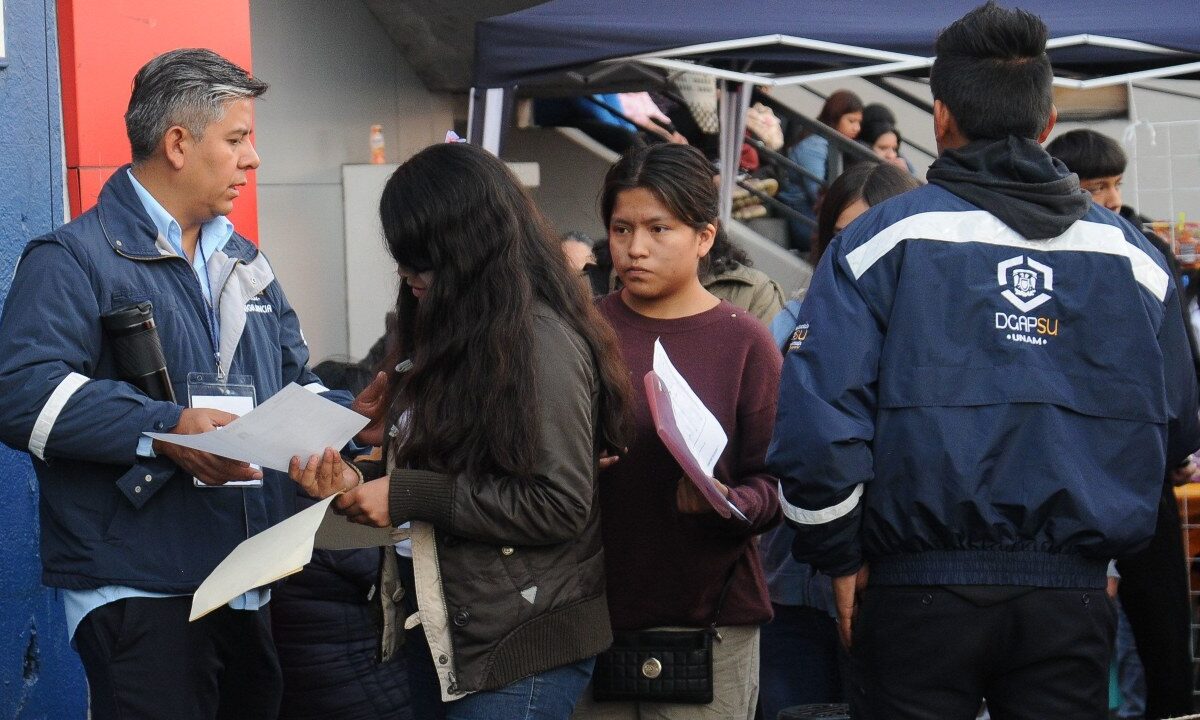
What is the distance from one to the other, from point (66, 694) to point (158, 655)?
144 cm

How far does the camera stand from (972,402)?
8.59 ft

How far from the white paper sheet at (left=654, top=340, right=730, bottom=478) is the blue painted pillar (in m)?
2.18

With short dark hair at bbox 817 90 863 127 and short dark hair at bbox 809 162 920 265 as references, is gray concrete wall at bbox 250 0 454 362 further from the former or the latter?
short dark hair at bbox 809 162 920 265

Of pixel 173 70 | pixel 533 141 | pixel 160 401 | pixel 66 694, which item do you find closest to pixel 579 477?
pixel 160 401

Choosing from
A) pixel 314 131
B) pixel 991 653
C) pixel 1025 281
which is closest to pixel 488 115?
pixel 314 131

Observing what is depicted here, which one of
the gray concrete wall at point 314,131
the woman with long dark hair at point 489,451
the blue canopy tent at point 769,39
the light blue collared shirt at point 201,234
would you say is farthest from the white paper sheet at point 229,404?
the gray concrete wall at point 314,131

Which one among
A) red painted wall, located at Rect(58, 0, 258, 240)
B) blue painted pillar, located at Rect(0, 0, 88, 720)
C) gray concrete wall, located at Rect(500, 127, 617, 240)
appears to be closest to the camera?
blue painted pillar, located at Rect(0, 0, 88, 720)

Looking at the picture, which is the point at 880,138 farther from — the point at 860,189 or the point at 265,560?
the point at 265,560

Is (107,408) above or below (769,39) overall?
A: below

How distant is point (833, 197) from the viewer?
4.12m

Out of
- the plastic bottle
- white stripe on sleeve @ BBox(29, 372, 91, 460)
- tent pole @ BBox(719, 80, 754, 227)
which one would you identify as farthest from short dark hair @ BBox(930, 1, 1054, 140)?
the plastic bottle

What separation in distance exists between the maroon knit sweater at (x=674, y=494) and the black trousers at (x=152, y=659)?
2.88 ft

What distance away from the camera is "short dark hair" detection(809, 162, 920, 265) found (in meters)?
4.04

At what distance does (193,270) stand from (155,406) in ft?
1.39
